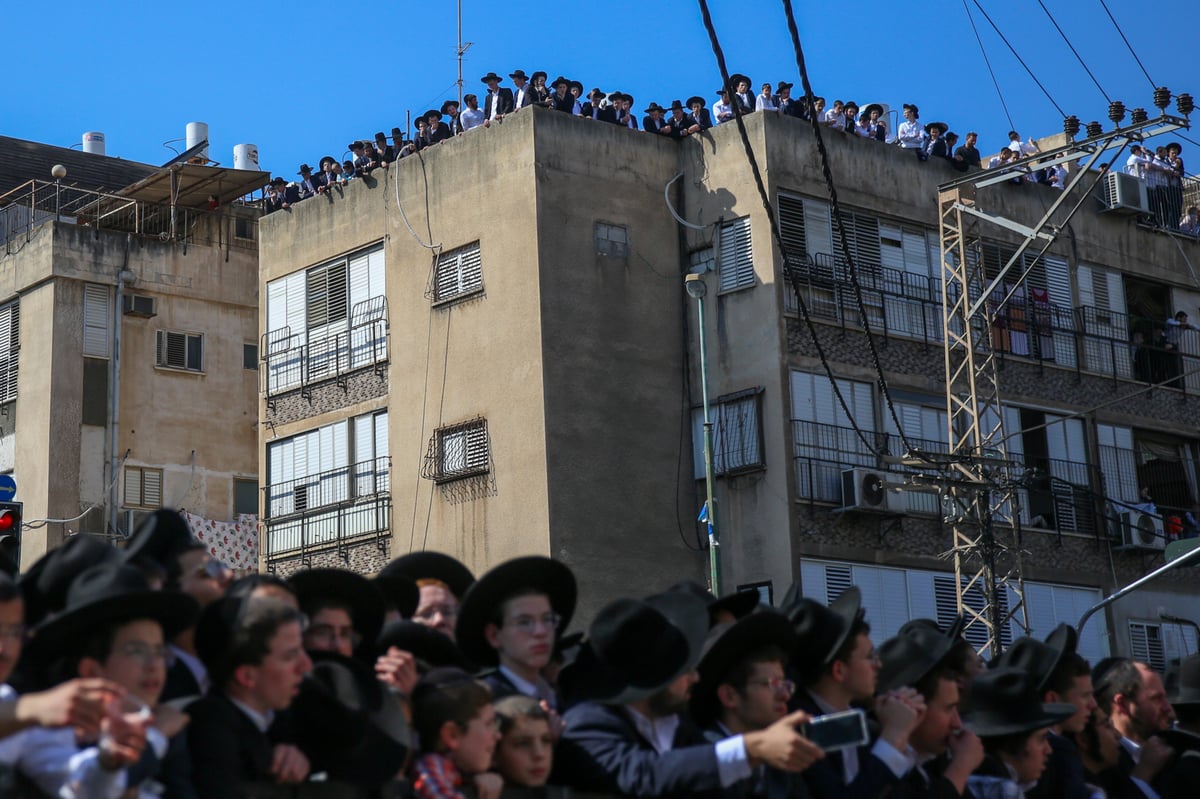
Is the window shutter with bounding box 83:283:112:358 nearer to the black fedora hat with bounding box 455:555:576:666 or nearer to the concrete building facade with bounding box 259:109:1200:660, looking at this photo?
the concrete building facade with bounding box 259:109:1200:660

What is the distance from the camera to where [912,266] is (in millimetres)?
33844

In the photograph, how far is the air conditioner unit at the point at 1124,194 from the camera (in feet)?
119

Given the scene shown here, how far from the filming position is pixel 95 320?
41375 mm

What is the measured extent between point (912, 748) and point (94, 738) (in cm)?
384

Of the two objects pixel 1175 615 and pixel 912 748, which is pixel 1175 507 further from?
pixel 912 748

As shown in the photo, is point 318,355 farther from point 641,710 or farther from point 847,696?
point 641,710

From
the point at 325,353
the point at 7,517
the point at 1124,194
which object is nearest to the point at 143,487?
the point at 325,353

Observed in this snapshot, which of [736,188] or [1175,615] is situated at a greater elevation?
[736,188]

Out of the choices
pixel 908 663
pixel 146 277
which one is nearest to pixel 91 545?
pixel 908 663

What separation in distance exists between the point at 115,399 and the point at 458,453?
40.3 ft

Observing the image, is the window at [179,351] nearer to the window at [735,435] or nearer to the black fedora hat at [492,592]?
the window at [735,435]

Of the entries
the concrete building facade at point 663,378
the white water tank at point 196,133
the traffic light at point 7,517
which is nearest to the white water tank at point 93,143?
the white water tank at point 196,133

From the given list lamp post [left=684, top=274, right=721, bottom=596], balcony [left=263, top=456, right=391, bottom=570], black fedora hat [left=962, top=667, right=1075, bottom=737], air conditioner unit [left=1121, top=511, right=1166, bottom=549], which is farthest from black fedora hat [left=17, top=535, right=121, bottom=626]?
air conditioner unit [left=1121, top=511, right=1166, bottom=549]

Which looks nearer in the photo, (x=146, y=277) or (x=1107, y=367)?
(x=1107, y=367)
